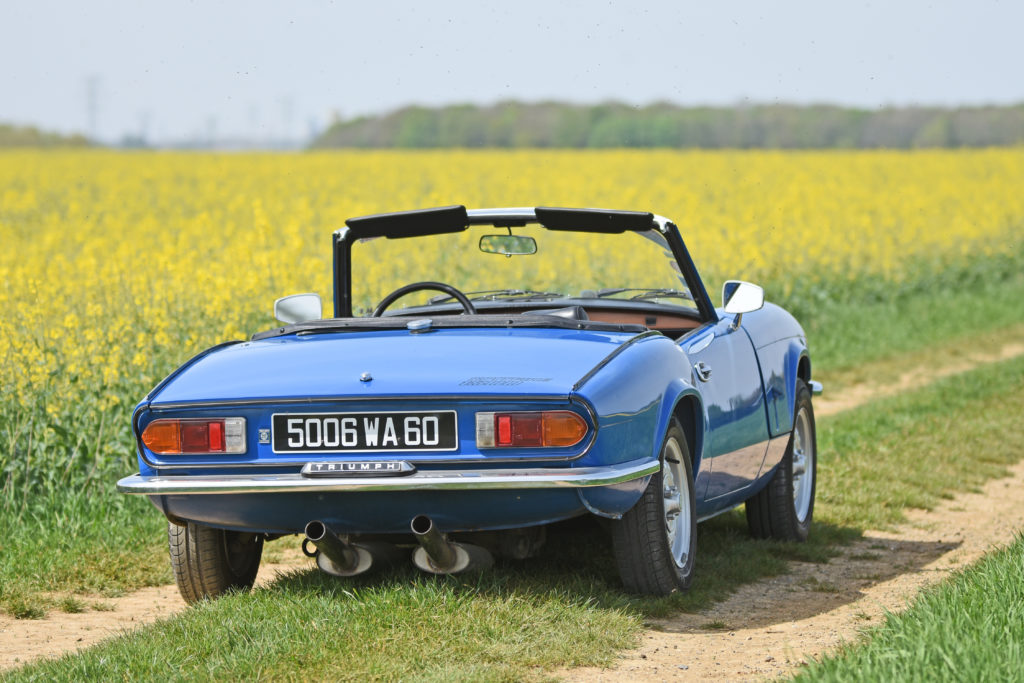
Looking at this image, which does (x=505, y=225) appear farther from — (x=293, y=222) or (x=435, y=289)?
(x=293, y=222)

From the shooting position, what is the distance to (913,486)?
8227mm

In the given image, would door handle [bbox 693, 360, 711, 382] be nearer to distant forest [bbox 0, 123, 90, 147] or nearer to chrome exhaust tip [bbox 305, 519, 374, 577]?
chrome exhaust tip [bbox 305, 519, 374, 577]

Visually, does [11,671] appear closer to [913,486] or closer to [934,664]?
[934,664]

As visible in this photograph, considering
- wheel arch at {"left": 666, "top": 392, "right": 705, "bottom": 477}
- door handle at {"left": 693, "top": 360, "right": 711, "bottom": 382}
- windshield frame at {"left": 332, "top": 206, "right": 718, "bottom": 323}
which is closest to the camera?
wheel arch at {"left": 666, "top": 392, "right": 705, "bottom": 477}

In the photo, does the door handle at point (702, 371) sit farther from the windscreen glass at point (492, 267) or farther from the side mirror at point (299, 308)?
the windscreen glass at point (492, 267)

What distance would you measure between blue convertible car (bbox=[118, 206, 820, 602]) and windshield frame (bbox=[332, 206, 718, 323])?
0.05 feet

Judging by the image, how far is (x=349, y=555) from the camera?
4.97 metres

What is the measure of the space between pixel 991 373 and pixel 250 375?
862cm

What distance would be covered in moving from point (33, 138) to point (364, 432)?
6238cm

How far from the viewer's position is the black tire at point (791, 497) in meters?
6.67

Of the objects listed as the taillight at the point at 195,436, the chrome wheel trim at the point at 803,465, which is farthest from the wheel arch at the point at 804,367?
the taillight at the point at 195,436

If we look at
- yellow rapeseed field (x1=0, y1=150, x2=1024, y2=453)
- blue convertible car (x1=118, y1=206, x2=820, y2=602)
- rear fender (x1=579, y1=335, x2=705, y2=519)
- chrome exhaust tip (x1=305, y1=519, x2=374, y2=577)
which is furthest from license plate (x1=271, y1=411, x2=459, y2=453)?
yellow rapeseed field (x1=0, y1=150, x2=1024, y2=453)

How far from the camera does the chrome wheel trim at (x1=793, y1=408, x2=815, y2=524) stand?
22.9 ft

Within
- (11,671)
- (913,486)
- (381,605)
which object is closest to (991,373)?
(913,486)
